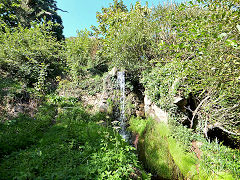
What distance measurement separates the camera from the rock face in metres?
5.73

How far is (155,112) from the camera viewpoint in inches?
245

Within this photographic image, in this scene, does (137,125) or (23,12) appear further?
(23,12)

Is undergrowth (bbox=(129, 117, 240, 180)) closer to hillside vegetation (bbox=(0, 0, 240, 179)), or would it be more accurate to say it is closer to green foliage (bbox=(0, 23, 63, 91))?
hillside vegetation (bbox=(0, 0, 240, 179))

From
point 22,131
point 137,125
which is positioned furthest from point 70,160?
point 137,125

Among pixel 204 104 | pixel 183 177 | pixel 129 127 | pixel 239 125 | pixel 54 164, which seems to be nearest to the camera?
pixel 54 164

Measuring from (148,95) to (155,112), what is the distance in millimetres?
1073

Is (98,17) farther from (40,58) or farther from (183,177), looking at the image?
(183,177)

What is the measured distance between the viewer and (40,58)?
8227 millimetres

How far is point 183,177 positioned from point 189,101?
3.59m

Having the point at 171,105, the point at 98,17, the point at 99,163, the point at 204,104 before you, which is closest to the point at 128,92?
the point at 171,105

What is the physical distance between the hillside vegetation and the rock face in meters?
0.27

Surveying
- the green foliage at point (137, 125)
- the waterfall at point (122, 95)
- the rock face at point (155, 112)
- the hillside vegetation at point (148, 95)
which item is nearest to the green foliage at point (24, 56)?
the hillside vegetation at point (148, 95)

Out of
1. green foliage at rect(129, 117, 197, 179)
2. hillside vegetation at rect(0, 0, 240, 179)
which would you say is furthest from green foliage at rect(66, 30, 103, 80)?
green foliage at rect(129, 117, 197, 179)

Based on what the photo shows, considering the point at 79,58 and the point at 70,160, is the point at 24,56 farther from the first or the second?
the point at 70,160
